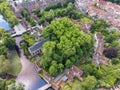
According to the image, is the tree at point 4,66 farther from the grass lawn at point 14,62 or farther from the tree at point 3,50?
the tree at point 3,50

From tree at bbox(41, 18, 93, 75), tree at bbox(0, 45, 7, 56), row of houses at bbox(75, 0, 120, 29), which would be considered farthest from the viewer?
row of houses at bbox(75, 0, 120, 29)

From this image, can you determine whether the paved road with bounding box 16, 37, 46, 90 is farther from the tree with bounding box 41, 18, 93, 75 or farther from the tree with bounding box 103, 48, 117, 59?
the tree with bounding box 103, 48, 117, 59

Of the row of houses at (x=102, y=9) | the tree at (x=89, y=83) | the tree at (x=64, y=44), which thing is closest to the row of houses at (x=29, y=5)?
the row of houses at (x=102, y=9)

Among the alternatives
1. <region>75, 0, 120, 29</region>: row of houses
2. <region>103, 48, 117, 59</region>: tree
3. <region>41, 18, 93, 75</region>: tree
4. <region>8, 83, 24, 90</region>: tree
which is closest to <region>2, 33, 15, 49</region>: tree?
<region>41, 18, 93, 75</region>: tree

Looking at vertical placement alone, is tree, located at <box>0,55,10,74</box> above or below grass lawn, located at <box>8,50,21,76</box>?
above

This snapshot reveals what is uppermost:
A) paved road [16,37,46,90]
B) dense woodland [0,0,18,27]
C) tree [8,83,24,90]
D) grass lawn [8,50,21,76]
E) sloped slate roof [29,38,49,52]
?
dense woodland [0,0,18,27]

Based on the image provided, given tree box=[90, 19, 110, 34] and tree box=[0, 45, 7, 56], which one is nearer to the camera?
tree box=[0, 45, 7, 56]

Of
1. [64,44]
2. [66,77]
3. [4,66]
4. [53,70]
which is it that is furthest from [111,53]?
[4,66]

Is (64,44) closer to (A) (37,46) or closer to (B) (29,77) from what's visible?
(A) (37,46)
